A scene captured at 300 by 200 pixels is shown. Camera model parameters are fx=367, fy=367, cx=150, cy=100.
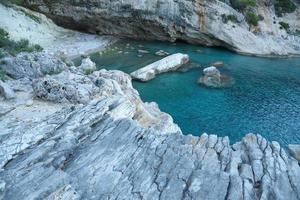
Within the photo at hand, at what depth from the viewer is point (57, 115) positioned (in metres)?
16.5

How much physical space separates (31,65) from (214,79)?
19.7 m

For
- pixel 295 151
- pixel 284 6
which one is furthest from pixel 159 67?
pixel 284 6

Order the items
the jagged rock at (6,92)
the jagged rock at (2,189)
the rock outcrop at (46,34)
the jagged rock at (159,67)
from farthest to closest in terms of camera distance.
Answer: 1. the rock outcrop at (46,34)
2. the jagged rock at (159,67)
3. the jagged rock at (6,92)
4. the jagged rock at (2,189)

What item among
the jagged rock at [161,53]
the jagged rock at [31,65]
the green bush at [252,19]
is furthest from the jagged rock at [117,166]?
the green bush at [252,19]

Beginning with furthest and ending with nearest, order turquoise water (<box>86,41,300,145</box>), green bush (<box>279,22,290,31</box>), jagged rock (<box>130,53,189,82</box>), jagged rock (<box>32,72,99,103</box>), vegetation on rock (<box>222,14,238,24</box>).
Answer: green bush (<box>279,22,290,31</box>)
vegetation on rock (<box>222,14,238,24</box>)
jagged rock (<box>130,53,189,82</box>)
turquoise water (<box>86,41,300,145</box>)
jagged rock (<box>32,72,99,103</box>)

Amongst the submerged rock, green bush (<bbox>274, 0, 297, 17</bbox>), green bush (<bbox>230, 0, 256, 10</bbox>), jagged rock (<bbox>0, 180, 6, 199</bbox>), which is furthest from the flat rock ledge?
green bush (<bbox>274, 0, 297, 17</bbox>)

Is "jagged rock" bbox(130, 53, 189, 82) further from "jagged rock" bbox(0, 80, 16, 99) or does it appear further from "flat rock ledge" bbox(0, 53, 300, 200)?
"jagged rock" bbox(0, 80, 16, 99)

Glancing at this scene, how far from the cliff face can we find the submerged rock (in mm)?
13269

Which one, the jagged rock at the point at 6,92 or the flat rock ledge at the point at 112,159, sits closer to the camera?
the flat rock ledge at the point at 112,159

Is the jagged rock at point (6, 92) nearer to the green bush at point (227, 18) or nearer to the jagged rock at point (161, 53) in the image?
the jagged rock at point (161, 53)

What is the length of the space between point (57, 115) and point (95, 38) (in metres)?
34.7

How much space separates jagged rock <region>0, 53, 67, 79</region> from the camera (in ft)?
72.7

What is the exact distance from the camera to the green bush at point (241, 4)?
52812 mm

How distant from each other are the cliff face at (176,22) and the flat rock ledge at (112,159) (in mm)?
32535
